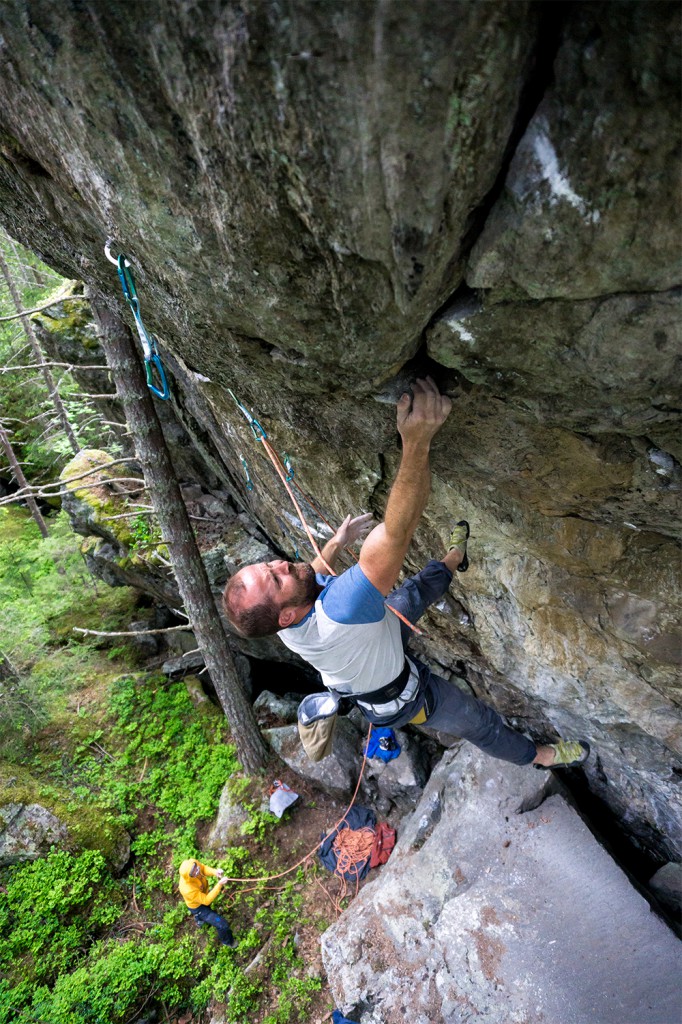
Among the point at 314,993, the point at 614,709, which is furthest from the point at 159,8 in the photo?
the point at 314,993

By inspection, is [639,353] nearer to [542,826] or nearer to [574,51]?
[574,51]

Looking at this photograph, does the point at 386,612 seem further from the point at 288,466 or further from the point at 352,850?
the point at 352,850

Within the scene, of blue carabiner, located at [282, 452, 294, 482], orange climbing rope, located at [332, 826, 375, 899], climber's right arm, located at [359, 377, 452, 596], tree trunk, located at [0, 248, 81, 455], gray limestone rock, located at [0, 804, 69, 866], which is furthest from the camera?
tree trunk, located at [0, 248, 81, 455]

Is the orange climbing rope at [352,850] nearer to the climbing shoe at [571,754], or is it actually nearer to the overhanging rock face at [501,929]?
the overhanging rock face at [501,929]

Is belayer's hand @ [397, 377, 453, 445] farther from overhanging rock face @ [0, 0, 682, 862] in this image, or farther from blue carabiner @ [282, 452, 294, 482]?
blue carabiner @ [282, 452, 294, 482]

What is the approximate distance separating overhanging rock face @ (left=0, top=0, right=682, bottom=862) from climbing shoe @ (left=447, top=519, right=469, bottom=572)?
0.38m

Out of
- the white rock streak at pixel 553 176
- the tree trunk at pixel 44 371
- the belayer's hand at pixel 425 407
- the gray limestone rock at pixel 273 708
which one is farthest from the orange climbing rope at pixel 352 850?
the tree trunk at pixel 44 371

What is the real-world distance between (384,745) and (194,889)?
2.69 meters

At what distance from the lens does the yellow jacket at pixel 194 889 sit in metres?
5.59

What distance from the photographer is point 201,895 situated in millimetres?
5672

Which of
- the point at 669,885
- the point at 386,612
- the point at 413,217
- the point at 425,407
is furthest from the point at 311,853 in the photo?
the point at 413,217

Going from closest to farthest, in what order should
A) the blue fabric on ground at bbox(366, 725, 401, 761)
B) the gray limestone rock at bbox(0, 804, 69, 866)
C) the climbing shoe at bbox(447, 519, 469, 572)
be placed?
the climbing shoe at bbox(447, 519, 469, 572) < the blue fabric on ground at bbox(366, 725, 401, 761) < the gray limestone rock at bbox(0, 804, 69, 866)

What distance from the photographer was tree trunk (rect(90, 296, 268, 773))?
16.4 ft

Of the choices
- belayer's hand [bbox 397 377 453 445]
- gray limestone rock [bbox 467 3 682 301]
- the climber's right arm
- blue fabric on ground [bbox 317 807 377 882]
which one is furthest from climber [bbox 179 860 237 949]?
gray limestone rock [bbox 467 3 682 301]
